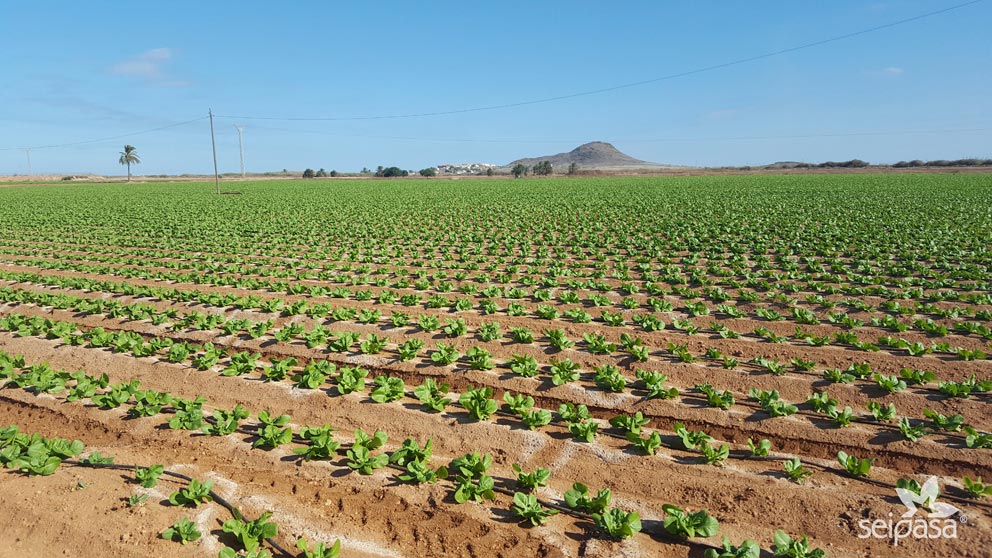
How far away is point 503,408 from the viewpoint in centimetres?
656

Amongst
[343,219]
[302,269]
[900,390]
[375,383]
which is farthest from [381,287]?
[343,219]

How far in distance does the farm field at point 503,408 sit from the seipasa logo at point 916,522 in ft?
0.14

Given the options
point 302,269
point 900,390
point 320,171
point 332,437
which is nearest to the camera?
point 332,437

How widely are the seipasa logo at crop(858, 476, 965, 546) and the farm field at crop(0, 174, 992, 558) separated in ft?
0.14

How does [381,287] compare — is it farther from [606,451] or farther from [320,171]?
[320,171]

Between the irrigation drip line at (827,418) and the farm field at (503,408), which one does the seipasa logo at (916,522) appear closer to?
the farm field at (503,408)

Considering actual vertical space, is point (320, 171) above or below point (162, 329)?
above

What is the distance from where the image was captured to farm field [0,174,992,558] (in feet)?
14.6

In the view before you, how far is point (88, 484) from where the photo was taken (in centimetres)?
498

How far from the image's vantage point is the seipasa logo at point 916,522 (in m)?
4.23

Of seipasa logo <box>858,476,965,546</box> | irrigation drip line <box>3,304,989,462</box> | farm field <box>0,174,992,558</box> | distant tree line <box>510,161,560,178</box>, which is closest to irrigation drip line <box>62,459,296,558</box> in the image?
farm field <box>0,174,992,558</box>

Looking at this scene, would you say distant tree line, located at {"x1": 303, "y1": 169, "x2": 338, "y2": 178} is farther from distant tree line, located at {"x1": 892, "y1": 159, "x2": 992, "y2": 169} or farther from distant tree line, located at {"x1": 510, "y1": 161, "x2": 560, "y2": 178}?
distant tree line, located at {"x1": 892, "y1": 159, "x2": 992, "y2": 169}

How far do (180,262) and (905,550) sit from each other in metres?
18.2

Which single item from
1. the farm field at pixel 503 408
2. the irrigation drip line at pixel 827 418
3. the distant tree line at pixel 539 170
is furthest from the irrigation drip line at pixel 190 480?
the distant tree line at pixel 539 170
